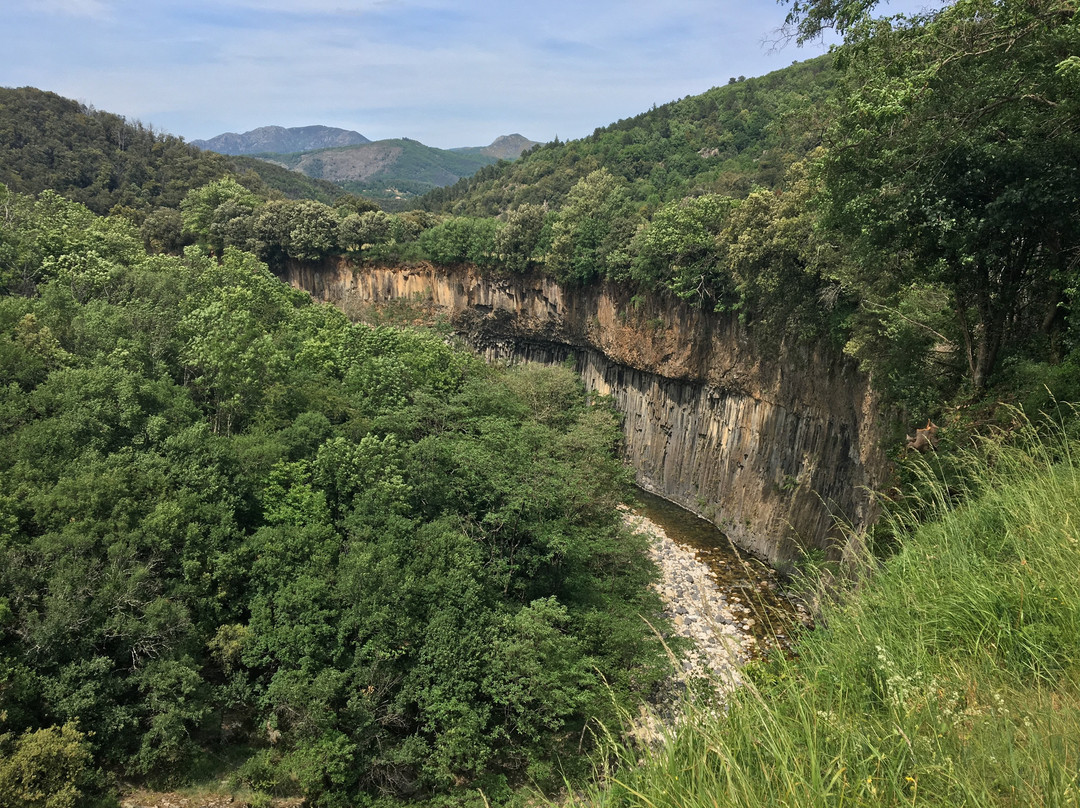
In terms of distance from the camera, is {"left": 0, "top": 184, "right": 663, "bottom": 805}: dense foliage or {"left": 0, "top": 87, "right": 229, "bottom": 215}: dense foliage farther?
{"left": 0, "top": 87, "right": 229, "bottom": 215}: dense foliage

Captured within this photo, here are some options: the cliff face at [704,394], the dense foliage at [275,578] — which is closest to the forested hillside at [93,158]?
the cliff face at [704,394]

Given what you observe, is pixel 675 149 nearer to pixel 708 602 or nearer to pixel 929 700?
pixel 708 602

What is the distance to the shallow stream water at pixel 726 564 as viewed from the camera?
1956cm

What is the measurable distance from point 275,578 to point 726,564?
623 inches

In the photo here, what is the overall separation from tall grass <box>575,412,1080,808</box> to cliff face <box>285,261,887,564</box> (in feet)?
32.4

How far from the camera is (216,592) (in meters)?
14.9

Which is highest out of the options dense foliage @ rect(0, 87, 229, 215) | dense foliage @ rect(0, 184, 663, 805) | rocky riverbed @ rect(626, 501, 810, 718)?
dense foliage @ rect(0, 87, 229, 215)

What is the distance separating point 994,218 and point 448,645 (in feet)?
40.3

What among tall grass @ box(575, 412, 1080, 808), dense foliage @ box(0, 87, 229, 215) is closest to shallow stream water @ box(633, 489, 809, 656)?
tall grass @ box(575, 412, 1080, 808)

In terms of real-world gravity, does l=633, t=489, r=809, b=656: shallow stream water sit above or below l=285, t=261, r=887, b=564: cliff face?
below

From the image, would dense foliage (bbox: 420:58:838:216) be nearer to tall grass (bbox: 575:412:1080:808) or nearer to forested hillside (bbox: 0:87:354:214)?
forested hillside (bbox: 0:87:354:214)

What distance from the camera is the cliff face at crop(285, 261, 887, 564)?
69.5 feet

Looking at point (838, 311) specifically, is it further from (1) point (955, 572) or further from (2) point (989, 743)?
(2) point (989, 743)

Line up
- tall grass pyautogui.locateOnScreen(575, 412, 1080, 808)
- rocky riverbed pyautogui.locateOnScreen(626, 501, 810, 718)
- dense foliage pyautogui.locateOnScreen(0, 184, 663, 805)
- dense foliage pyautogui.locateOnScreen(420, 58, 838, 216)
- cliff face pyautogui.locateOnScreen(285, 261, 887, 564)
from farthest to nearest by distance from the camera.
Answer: dense foliage pyautogui.locateOnScreen(420, 58, 838, 216)
cliff face pyautogui.locateOnScreen(285, 261, 887, 564)
rocky riverbed pyautogui.locateOnScreen(626, 501, 810, 718)
dense foliage pyautogui.locateOnScreen(0, 184, 663, 805)
tall grass pyautogui.locateOnScreen(575, 412, 1080, 808)
